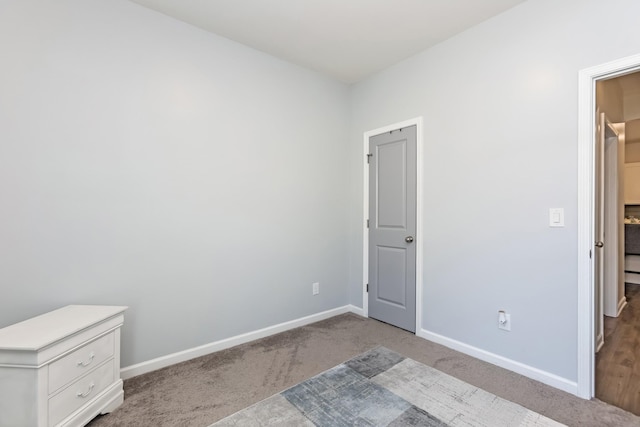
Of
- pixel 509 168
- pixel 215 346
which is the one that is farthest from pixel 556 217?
pixel 215 346

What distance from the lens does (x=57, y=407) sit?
1.48 m

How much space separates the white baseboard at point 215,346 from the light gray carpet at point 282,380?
0.05m

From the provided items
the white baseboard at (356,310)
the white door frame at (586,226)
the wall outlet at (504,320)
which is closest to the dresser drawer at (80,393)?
the white baseboard at (356,310)

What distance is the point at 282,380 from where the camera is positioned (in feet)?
7.03

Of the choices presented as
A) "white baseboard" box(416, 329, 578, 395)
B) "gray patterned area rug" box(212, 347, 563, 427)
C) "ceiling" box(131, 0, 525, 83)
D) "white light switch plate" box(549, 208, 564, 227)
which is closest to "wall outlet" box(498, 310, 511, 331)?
"white baseboard" box(416, 329, 578, 395)

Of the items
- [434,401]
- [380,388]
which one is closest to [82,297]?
[380,388]

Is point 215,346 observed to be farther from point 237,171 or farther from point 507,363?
point 507,363

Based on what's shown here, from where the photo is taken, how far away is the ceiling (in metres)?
2.20

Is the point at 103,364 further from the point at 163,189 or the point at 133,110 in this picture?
the point at 133,110

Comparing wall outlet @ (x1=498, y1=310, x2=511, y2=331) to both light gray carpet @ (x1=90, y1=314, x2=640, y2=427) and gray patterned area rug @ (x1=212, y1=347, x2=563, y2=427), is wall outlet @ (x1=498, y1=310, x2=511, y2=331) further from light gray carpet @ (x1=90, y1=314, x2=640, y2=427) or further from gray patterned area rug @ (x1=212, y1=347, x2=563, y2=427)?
gray patterned area rug @ (x1=212, y1=347, x2=563, y2=427)

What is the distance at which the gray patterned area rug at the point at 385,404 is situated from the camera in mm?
1704

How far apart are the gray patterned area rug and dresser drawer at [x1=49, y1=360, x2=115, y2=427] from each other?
2.43 ft

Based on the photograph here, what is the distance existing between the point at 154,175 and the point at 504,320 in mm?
2910

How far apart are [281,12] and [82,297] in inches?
98.4
